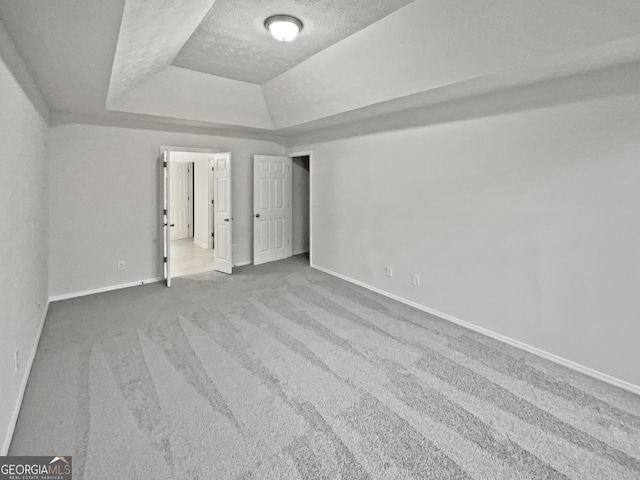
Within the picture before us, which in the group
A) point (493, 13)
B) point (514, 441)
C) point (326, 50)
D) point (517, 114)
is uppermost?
point (326, 50)

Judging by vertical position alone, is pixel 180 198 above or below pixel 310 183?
below

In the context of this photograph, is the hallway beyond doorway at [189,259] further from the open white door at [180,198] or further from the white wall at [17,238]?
the white wall at [17,238]

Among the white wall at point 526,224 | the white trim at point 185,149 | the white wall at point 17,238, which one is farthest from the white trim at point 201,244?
the white wall at point 526,224

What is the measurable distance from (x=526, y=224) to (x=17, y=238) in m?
4.14

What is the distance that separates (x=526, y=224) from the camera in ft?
10.0

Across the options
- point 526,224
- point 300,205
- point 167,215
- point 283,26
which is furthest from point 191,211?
point 526,224

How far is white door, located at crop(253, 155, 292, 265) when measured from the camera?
6.06m

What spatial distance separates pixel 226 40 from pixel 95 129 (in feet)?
8.04

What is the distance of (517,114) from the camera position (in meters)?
3.04

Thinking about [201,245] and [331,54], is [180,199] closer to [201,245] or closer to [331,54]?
[201,245]

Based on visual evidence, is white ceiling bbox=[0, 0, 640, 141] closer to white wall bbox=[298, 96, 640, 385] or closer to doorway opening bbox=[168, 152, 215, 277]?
white wall bbox=[298, 96, 640, 385]

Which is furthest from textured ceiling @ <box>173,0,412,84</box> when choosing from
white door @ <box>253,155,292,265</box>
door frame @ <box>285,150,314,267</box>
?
white door @ <box>253,155,292,265</box>

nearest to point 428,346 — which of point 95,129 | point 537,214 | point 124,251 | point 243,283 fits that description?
point 537,214

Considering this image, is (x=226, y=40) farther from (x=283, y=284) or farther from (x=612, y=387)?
(x=612, y=387)
